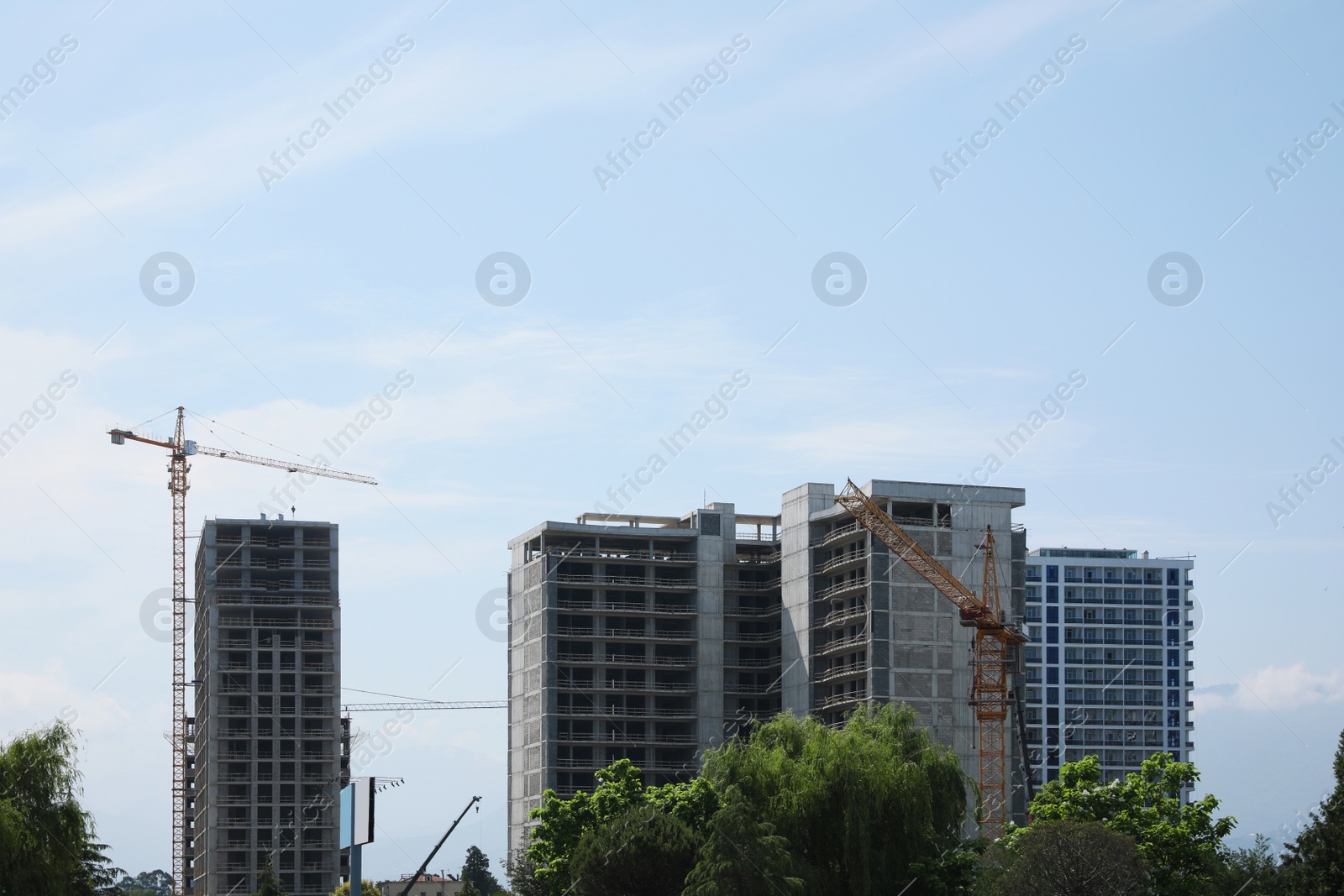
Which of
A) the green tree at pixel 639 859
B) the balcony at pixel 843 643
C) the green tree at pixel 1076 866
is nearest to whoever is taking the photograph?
the green tree at pixel 1076 866

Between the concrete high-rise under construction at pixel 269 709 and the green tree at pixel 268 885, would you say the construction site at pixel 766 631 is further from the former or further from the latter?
the concrete high-rise under construction at pixel 269 709

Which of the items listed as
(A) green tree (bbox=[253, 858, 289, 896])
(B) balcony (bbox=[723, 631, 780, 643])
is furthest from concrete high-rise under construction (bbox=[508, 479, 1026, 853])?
(A) green tree (bbox=[253, 858, 289, 896])

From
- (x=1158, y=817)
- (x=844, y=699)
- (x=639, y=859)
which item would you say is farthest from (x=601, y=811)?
(x=844, y=699)

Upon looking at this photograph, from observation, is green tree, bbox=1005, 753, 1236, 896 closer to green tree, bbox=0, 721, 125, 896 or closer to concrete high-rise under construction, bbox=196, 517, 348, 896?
green tree, bbox=0, 721, 125, 896

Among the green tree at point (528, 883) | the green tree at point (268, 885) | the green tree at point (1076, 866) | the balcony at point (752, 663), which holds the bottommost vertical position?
the green tree at point (268, 885)

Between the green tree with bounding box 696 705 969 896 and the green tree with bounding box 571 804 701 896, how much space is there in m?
3.34

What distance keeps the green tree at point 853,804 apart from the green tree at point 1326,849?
570 inches

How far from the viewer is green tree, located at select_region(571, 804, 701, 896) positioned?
67.2 m

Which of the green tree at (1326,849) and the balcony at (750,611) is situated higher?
the balcony at (750,611)

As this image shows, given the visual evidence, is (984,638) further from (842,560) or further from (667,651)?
(667,651)

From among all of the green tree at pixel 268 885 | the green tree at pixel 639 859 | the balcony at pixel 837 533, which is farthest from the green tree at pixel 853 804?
the green tree at pixel 268 885

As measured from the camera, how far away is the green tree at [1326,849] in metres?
56.4

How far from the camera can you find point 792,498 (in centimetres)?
13700

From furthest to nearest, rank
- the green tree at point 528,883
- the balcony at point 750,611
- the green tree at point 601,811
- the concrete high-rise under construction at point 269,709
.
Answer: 1. the concrete high-rise under construction at point 269,709
2. the balcony at point 750,611
3. the green tree at point 528,883
4. the green tree at point 601,811
